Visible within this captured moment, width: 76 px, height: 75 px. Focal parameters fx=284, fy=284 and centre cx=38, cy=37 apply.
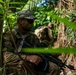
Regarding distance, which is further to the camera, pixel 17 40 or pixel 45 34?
pixel 45 34

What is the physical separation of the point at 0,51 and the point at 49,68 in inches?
50.1

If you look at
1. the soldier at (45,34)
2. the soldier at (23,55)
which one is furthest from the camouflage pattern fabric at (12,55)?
the soldier at (45,34)

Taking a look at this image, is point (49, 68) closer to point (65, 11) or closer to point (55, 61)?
point (55, 61)

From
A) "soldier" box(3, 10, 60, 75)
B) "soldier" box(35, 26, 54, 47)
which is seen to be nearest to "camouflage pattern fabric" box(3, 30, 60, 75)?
"soldier" box(3, 10, 60, 75)

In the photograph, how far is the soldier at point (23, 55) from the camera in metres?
3.14

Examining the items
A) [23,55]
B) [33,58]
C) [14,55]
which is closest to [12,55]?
[14,55]

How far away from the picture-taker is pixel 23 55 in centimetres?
330

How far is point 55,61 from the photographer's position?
3.84 m

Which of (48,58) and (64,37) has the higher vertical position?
(48,58)

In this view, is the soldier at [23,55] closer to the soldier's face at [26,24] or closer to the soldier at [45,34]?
the soldier's face at [26,24]

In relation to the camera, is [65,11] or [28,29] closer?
[28,29]

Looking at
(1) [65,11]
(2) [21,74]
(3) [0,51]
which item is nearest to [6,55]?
(2) [21,74]

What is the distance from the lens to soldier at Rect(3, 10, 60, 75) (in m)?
3.14

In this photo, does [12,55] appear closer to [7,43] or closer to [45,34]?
[7,43]
